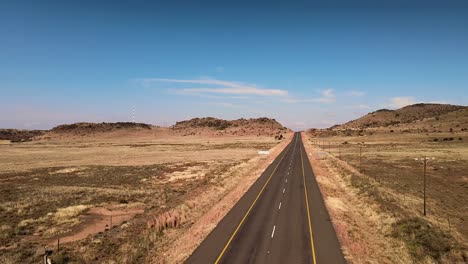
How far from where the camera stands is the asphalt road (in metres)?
22.8

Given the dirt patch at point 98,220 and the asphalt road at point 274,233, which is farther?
the dirt patch at point 98,220

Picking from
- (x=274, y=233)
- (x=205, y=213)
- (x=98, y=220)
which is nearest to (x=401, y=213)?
(x=274, y=233)

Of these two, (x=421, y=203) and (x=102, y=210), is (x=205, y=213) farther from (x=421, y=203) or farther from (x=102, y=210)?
(x=421, y=203)

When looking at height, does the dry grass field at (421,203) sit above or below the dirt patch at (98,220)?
above

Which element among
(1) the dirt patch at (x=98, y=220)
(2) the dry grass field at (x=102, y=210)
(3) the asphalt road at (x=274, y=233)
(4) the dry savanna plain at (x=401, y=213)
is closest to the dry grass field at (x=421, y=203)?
(4) the dry savanna plain at (x=401, y=213)

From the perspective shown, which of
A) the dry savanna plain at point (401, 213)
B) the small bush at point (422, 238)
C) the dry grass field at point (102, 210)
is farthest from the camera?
the dry grass field at point (102, 210)

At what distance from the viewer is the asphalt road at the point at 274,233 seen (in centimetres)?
2281

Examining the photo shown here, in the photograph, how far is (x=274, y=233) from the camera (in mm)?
27250

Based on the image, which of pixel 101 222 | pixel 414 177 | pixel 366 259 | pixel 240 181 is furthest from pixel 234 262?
pixel 414 177

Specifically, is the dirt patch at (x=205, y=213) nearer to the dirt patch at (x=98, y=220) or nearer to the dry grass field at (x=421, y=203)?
the dirt patch at (x=98, y=220)

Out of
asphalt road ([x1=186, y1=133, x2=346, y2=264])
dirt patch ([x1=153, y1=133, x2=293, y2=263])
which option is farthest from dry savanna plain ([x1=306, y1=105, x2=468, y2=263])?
dirt patch ([x1=153, y1=133, x2=293, y2=263])

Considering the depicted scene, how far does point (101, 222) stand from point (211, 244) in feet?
48.1

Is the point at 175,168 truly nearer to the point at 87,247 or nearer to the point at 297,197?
the point at 297,197

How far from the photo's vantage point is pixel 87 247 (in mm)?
26547
